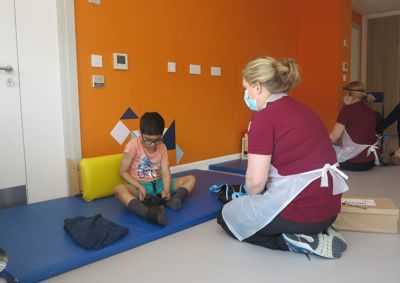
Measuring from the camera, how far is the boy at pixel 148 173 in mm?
2486

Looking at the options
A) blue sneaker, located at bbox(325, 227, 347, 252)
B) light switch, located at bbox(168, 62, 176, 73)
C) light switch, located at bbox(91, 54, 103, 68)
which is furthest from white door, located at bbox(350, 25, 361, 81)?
blue sneaker, located at bbox(325, 227, 347, 252)

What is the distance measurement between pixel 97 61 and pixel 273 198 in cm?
194

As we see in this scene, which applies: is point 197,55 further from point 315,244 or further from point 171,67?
point 315,244

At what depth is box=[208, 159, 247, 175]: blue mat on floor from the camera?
3.96m

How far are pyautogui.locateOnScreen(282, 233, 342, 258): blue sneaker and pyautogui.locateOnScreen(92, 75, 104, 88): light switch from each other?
1.97 meters

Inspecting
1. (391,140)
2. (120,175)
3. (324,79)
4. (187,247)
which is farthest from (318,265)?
(391,140)

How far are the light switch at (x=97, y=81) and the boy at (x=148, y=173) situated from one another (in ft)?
2.22

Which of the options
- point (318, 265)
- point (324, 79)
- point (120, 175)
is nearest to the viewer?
point (318, 265)

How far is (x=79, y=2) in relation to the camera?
114 inches

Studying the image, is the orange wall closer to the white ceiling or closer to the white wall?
the white wall

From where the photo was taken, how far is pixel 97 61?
3047mm

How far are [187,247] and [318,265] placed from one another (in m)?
0.69

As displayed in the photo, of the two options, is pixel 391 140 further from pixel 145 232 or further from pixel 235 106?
pixel 145 232

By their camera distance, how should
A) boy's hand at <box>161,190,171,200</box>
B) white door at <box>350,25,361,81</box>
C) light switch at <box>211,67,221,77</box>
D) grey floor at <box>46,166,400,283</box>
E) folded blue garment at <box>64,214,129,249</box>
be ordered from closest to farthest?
1. grey floor at <box>46,166,400,283</box>
2. folded blue garment at <box>64,214,129,249</box>
3. boy's hand at <box>161,190,171,200</box>
4. light switch at <box>211,67,221,77</box>
5. white door at <box>350,25,361,81</box>
